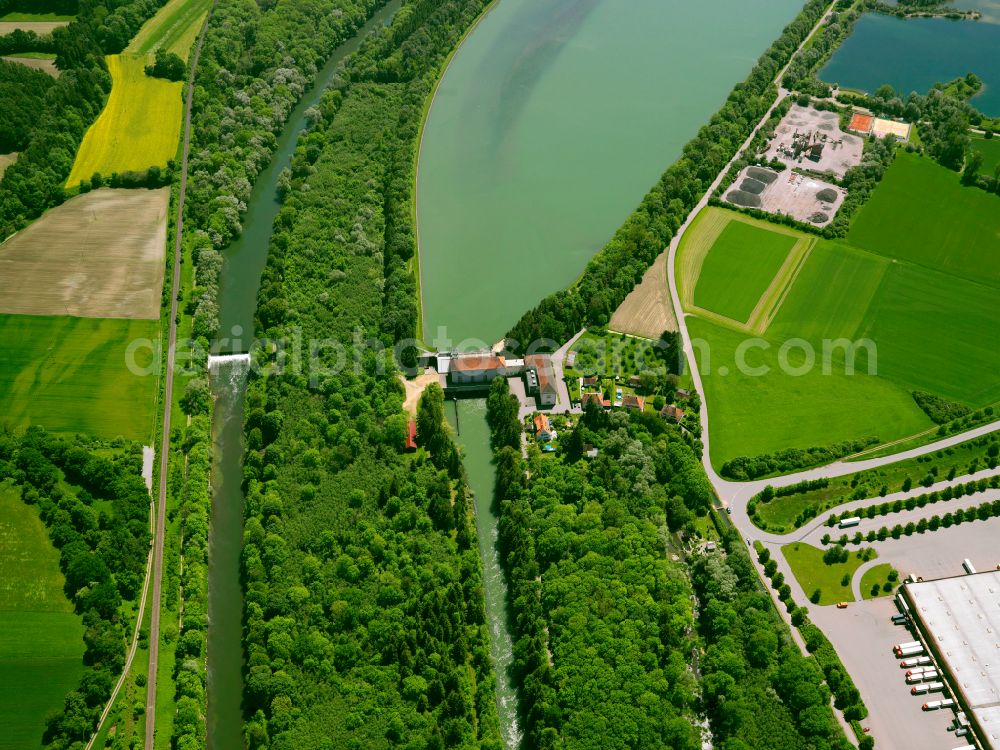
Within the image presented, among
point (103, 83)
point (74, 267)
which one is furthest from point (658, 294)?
point (103, 83)

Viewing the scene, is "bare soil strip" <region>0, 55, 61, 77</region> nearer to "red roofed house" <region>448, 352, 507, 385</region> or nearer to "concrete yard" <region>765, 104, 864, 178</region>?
"red roofed house" <region>448, 352, 507, 385</region>

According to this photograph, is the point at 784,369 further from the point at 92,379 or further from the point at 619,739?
the point at 92,379

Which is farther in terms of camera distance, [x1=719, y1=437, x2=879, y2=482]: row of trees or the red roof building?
the red roof building

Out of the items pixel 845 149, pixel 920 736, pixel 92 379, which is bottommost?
pixel 920 736

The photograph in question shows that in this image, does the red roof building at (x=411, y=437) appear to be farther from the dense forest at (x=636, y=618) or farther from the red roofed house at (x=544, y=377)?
the red roofed house at (x=544, y=377)

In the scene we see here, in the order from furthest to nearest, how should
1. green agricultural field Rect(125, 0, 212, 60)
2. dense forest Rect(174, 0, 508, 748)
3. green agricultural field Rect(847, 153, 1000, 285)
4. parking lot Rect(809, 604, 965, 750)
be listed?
green agricultural field Rect(125, 0, 212, 60) < green agricultural field Rect(847, 153, 1000, 285) < dense forest Rect(174, 0, 508, 748) < parking lot Rect(809, 604, 965, 750)

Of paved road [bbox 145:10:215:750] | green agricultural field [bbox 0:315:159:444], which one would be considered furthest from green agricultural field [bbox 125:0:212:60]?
green agricultural field [bbox 0:315:159:444]
